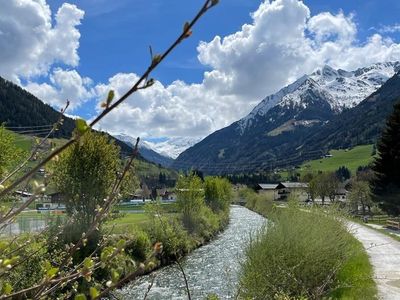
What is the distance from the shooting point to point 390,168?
47.8 meters

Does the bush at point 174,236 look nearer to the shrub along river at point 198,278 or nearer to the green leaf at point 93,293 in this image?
the shrub along river at point 198,278

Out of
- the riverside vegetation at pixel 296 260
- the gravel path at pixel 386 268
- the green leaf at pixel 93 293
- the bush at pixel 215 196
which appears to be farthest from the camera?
the bush at pixel 215 196

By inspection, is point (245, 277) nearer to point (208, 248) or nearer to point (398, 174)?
point (208, 248)

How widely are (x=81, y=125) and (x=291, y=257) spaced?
1362 cm

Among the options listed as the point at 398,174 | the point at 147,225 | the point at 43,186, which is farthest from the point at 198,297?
the point at 398,174

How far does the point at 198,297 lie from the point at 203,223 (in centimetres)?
2765

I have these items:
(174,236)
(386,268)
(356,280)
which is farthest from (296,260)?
(174,236)

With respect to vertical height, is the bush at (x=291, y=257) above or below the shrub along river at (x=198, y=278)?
above

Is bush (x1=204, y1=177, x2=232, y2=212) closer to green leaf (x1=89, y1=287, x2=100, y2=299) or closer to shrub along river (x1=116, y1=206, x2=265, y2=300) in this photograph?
shrub along river (x1=116, y1=206, x2=265, y2=300)

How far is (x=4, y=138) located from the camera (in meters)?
24.6

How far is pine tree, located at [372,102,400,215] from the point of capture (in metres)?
46.8

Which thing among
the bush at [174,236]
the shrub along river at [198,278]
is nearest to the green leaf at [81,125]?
the shrub along river at [198,278]

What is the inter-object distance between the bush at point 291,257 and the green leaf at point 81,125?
38.9 feet

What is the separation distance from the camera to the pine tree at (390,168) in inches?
1843
